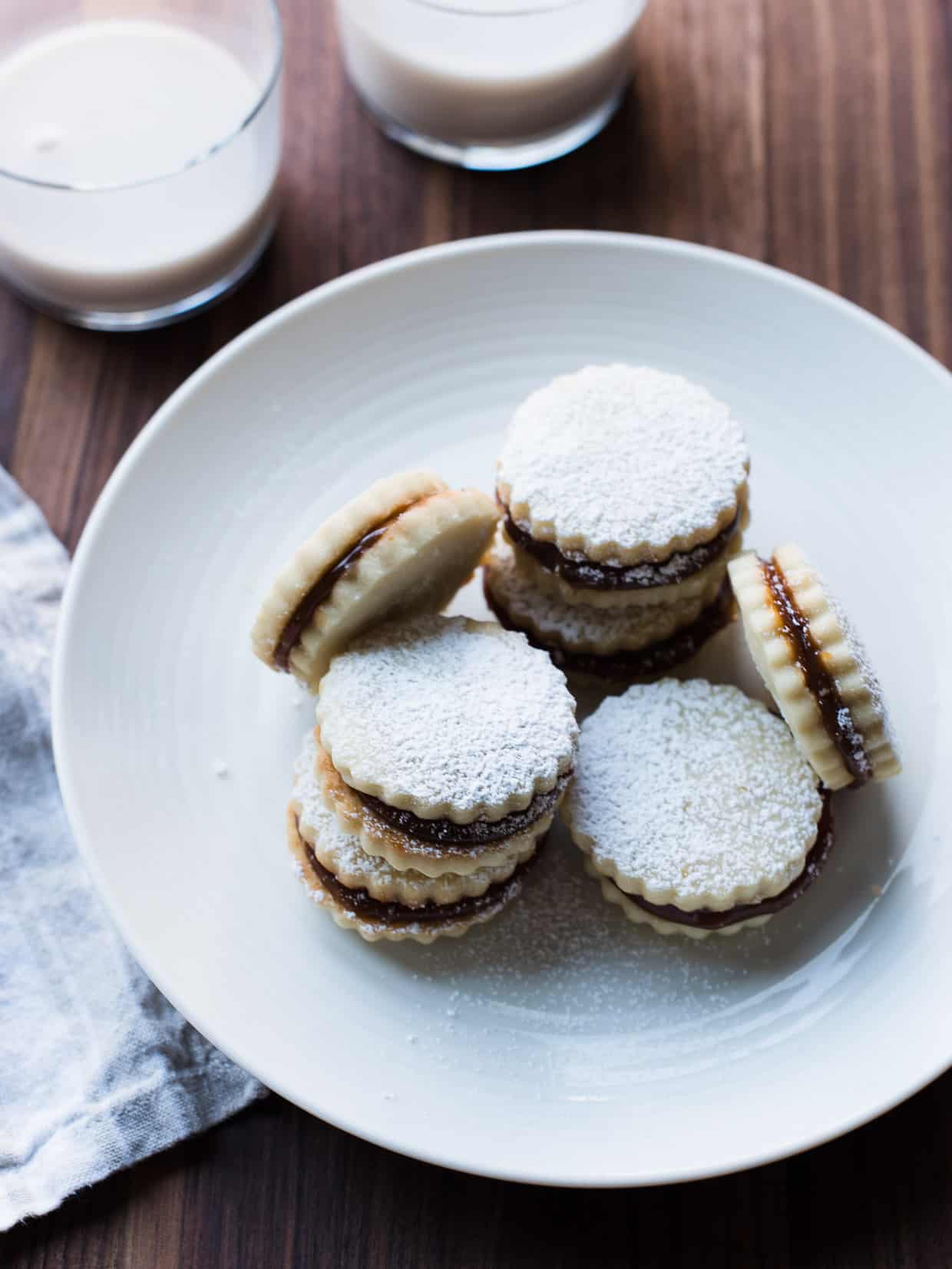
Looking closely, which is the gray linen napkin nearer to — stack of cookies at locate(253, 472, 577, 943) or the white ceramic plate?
the white ceramic plate

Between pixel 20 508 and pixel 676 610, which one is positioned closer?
pixel 676 610

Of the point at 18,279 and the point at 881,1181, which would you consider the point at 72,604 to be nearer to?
the point at 18,279

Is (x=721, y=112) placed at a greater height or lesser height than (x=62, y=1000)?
greater

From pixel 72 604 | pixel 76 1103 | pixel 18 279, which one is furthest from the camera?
pixel 18 279

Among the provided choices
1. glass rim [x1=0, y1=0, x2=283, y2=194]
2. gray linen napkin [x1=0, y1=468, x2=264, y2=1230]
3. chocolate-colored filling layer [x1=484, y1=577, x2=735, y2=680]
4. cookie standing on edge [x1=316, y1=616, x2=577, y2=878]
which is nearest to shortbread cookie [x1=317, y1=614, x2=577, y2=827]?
cookie standing on edge [x1=316, y1=616, x2=577, y2=878]

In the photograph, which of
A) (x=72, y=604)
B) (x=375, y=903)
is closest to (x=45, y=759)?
(x=72, y=604)

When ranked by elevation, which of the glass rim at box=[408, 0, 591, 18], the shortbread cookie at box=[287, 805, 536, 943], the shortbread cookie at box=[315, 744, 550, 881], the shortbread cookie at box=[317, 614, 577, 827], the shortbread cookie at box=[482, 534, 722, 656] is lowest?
the shortbread cookie at box=[287, 805, 536, 943]

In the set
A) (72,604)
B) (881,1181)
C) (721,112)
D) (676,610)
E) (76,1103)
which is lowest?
(76,1103)

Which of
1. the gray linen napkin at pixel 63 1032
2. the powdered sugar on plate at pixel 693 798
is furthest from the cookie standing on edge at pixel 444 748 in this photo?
the gray linen napkin at pixel 63 1032

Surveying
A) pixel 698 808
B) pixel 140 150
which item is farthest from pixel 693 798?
pixel 140 150
